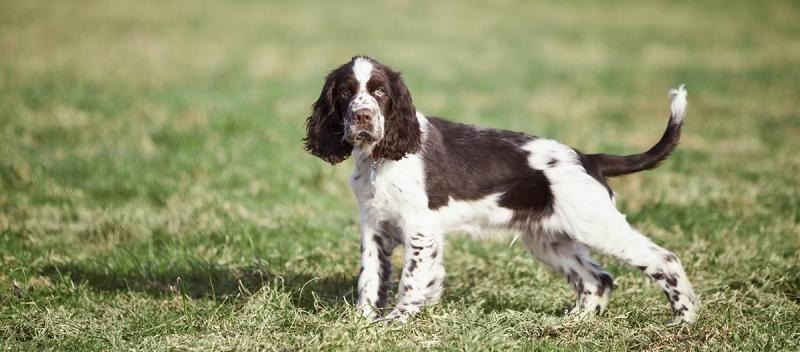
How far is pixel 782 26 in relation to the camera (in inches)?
955

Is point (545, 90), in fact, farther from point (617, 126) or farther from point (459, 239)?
point (459, 239)

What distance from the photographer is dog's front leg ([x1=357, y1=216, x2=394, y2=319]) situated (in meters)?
5.09

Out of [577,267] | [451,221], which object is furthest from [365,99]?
[577,267]

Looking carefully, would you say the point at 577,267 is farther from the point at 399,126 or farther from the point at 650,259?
the point at 399,126

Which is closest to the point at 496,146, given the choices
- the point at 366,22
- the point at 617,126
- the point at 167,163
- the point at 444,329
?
the point at 444,329

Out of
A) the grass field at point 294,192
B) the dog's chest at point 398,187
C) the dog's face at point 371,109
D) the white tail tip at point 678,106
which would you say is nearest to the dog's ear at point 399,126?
the dog's face at point 371,109

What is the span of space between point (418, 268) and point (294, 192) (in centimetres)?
343

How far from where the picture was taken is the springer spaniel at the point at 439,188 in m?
4.84

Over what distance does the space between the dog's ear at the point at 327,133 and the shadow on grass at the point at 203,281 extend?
2.97 ft

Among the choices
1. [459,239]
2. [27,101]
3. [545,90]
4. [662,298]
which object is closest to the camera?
[662,298]

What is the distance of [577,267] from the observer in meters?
5.41

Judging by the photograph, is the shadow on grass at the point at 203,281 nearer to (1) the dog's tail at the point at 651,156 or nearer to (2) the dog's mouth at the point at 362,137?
(2) the dog's mouth at the point at 362,137

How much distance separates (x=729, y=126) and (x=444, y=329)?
889 centimetres

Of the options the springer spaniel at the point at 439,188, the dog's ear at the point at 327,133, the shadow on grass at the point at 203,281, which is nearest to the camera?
the springer spaniel at the point at 439,188
